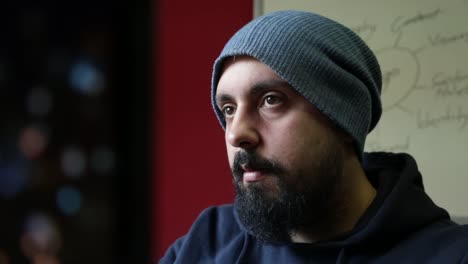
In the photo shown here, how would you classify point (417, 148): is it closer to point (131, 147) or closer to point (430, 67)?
point (430, 67)

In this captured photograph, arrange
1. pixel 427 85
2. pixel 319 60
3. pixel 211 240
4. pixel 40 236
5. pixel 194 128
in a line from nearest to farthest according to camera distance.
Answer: pixel 40 236 < pixel 319 60 < pixel 211 240 < pixel 427 85 < pixel 194 128

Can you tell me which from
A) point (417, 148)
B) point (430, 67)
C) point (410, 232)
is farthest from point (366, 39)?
point (410, 232)

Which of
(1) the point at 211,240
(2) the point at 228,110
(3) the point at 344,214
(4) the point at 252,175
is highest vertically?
(2) the point at 228,110

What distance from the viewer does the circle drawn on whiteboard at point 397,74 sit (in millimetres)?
1547

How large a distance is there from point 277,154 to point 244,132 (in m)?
0.08

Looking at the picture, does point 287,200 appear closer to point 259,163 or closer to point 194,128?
point 259,163

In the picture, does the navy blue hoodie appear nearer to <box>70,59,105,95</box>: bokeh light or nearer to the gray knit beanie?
the gray knit beanie

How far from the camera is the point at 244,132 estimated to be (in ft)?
3.35

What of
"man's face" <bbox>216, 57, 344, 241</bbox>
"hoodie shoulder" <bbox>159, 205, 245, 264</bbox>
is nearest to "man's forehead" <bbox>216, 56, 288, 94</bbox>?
"man's face" <bbox>216, 57, 344, 241</bbox>

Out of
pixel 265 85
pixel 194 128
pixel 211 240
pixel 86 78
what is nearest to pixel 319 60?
pixel 265 85

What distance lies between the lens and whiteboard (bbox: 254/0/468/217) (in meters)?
1.45

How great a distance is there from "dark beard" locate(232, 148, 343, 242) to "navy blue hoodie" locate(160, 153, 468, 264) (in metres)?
0.05

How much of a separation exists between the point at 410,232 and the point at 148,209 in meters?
0.95

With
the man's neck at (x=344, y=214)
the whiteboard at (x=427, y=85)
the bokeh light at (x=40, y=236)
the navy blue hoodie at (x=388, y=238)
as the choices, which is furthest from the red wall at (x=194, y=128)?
the bokeh light at (x=40, y=236)
